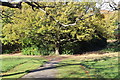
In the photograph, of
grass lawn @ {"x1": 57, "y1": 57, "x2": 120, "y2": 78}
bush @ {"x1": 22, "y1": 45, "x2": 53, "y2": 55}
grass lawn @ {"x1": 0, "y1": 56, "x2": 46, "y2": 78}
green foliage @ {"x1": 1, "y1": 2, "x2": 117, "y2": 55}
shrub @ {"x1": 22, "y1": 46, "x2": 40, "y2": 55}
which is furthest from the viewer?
shrub @ {"x1": 22, "y1": 46, "x2": 40, "y2": 55}

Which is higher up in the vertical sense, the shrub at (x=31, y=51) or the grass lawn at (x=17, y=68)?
the shrub at (x=31, y=51)

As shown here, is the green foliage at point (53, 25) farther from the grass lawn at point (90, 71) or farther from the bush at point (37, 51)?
the grass lawn at point (90, 71)

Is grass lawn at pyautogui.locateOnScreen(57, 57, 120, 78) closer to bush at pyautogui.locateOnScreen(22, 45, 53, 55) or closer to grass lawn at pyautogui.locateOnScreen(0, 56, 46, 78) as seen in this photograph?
grass lawn at pyautogui.locateOnScreen(0, 56, 46, 78)

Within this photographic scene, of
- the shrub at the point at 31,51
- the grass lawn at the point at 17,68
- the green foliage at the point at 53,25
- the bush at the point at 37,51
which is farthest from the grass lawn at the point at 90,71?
the shrub at the point at 31,51

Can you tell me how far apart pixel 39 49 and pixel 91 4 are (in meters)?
6.88

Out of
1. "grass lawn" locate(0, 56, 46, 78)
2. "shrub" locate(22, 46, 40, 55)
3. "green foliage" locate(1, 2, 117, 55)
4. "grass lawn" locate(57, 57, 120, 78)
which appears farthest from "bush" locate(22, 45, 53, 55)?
"grass lawn" locate(57, 57, 120, 78)

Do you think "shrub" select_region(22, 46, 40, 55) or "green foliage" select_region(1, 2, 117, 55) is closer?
"green foliage" select_region(1, 2, 117, 55)

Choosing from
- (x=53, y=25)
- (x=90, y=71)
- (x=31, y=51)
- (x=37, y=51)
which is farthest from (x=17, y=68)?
(x=31, y=51)

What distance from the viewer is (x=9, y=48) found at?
2092 cm

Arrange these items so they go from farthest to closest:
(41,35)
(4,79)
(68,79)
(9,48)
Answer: (9,48)
(41,35)
(4,79)
(68,79)

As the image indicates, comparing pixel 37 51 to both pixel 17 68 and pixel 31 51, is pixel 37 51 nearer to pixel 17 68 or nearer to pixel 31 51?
pixel 31 51

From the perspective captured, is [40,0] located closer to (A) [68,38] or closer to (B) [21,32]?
(B) [21,32]

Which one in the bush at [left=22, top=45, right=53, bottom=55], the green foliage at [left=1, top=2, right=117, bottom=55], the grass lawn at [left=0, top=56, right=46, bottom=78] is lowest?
the grass lawn at [left=0, top=56, right=46, bottom=78]

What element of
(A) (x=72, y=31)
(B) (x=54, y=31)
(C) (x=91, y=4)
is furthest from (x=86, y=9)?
(B) (x=54, y=31)
